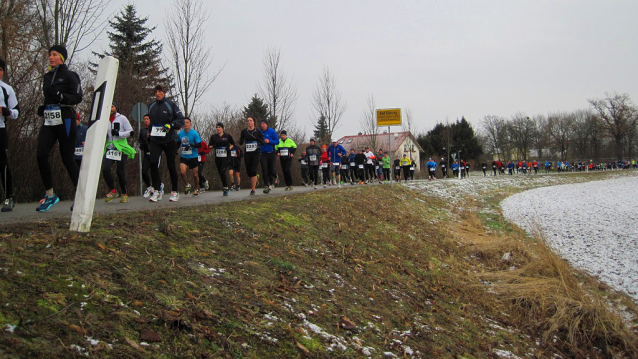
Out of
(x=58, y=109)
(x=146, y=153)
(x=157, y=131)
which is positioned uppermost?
(x=58, y=109)

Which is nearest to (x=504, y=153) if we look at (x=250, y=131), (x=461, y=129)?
(x=461, y=129)

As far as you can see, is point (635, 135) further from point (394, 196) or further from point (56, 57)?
point (56, 57)

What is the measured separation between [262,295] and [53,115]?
442 centimetres

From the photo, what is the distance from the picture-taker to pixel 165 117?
873cm

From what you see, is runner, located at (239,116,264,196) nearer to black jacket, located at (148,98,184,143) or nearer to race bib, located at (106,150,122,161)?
black jacket, located at (148,98,184,143)

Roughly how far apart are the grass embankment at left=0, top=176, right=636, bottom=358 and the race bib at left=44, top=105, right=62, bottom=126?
74.7 inches

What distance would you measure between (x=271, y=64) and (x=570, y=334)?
75.3 ft

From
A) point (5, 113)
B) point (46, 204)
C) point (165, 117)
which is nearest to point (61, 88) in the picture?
point (5, 113)

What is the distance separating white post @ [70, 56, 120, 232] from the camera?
4.15 m

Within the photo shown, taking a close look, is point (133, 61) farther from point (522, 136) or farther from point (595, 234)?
point (522, 136)

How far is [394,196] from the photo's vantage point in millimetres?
17578

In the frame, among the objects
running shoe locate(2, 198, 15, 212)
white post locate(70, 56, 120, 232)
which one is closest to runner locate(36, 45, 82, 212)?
running shoe locate(2, 198, 15, 212)

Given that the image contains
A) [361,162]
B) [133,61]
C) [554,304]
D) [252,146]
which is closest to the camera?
[554,304]

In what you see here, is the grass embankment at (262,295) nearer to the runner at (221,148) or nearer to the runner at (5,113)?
the runner at (5,113)
